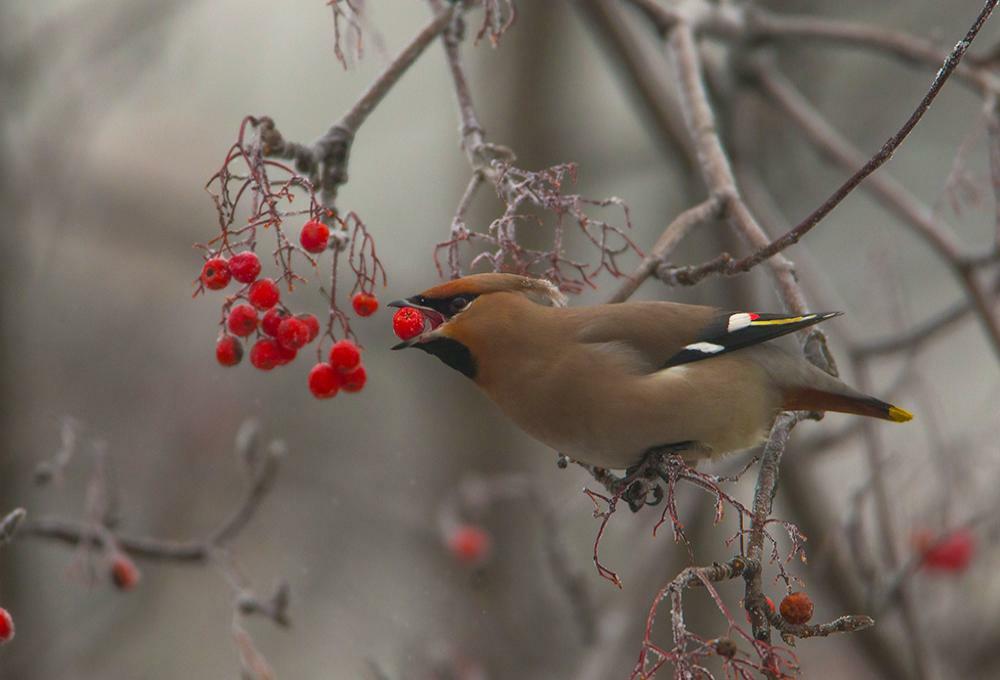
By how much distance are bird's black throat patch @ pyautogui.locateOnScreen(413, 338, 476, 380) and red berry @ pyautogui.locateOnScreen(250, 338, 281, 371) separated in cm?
48

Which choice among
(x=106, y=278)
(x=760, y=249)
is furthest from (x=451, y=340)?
(x=106, y=278)

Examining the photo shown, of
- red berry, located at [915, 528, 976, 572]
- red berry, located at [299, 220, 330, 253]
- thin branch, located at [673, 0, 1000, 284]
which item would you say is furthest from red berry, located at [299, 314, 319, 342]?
red berry, located at [915, 528, 976, 572]

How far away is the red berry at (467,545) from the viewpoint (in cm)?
555

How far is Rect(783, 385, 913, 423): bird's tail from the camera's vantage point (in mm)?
3238

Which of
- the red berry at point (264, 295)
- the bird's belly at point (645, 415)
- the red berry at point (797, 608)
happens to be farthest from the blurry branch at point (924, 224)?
the red berry at point (264, 295)

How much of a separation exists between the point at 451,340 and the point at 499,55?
5507 mm

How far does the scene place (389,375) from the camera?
31.2ft

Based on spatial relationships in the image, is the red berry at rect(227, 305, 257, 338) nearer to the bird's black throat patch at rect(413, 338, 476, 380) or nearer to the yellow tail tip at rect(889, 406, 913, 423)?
the bird's black throat patch at rect(413, 338, 476, 380)

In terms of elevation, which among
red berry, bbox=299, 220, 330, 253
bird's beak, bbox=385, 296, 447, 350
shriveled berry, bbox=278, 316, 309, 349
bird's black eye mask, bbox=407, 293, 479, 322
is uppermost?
bird's black eye mask, bbox=407, 293, 479, 322

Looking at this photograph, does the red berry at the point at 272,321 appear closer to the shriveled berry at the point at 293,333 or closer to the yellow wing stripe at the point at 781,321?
the shriveled berry at the point at 293,333

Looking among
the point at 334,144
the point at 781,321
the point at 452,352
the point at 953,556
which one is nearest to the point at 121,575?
the point at 452,352

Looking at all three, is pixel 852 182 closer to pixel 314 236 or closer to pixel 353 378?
pixel 314 236

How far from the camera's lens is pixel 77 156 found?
6363 millimetres

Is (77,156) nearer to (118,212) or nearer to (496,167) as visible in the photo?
(118,212)
